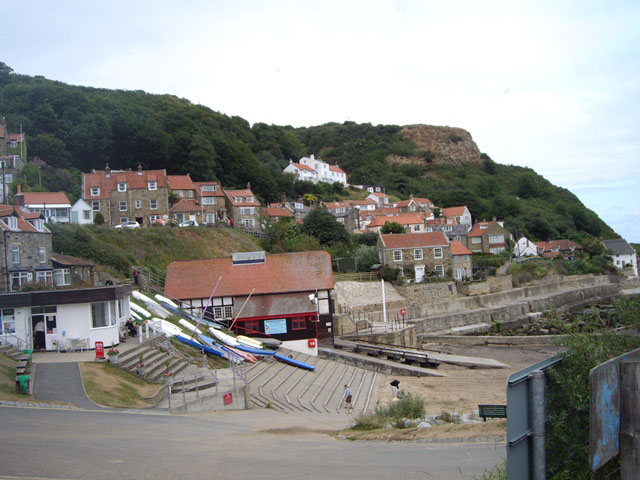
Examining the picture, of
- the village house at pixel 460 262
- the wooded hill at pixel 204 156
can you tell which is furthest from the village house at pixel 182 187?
the village house at pixel 460 262

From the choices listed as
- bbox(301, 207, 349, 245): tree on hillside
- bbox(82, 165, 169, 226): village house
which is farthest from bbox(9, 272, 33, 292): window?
bbox(301, 207, 349, 245): tree on hillside

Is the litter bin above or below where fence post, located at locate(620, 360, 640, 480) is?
below

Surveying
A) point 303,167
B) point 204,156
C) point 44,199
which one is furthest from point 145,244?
point 303,167

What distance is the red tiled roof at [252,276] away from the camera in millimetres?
34000

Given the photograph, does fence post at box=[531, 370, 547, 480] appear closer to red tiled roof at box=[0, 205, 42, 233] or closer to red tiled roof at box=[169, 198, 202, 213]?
red tiled roof at box=[0, 205, 42, 233]

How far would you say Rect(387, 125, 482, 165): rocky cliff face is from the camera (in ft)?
516

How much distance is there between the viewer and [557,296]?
59.8 metres

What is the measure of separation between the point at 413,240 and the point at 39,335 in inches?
1440

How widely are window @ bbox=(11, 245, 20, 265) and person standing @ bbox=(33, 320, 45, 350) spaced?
1111 cm

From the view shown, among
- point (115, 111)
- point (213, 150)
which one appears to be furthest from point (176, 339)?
point (115, 111)

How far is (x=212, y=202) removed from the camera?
63219 mm

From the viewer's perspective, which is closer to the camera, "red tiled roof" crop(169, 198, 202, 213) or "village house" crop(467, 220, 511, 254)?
"red tiled roof" crop(169, 198, 202, 213)

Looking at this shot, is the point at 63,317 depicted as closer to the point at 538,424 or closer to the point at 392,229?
the point at 538,424

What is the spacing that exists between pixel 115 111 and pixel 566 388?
8527 centimetres
